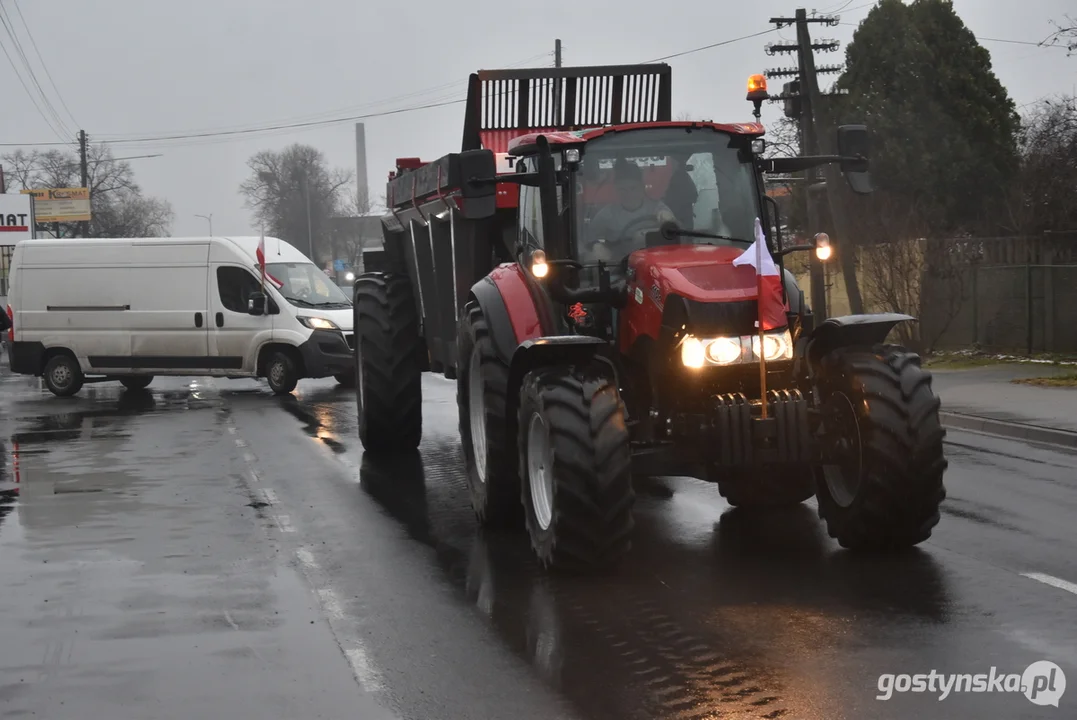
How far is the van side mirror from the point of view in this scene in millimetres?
22875

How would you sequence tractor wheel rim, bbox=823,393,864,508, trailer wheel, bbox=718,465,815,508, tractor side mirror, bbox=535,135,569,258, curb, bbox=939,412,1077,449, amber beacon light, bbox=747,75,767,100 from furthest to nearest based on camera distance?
curb, bbox=939,412,1077,449 → amber beacon light, bbox=747,75,767,100 → trailer wheel, bbox=718,465,815,508 → tractor side mirror, bbox=535,135,569,258 → tractor wheel rim, bbox=823,393,864,508

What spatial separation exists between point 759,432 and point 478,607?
1752 millimetres

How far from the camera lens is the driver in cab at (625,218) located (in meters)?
9.09

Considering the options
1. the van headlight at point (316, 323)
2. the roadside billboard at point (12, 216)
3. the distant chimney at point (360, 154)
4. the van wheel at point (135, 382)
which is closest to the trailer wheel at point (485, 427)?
the van headlight at point (316, 323)

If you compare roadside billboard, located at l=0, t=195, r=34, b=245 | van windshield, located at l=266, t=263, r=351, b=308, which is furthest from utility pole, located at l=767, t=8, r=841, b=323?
roadside billboard, located at l=0, t=195, r=34, b=245

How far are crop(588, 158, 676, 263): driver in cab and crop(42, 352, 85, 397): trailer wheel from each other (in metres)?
16.6

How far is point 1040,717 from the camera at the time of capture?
219 inches

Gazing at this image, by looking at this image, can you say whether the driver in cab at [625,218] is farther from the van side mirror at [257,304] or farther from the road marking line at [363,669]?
the van side mirror at [257,304]

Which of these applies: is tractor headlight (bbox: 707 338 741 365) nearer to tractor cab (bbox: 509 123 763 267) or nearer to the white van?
tractor cab (bbox: 509 123 763 267)

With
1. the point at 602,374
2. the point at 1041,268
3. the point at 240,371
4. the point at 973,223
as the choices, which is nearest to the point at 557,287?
the point at 602,374

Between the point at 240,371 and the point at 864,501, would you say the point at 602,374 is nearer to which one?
the point at 864,501

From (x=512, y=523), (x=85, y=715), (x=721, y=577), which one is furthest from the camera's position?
(x=512, y=523)

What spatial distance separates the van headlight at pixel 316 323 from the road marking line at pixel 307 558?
13.5 m

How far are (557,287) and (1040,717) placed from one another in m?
4.34
